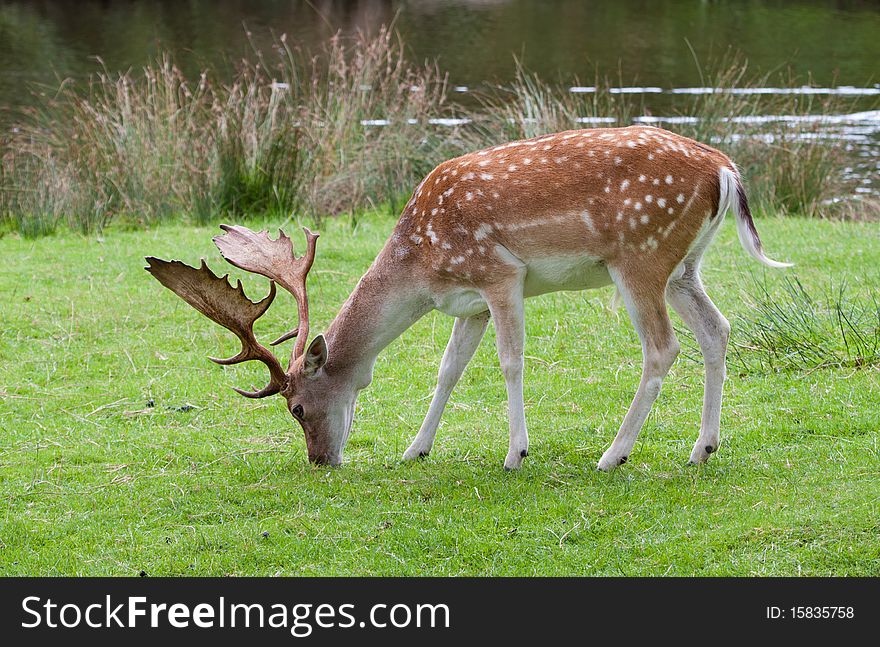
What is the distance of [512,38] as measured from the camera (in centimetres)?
2512

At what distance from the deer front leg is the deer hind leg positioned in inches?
15.0

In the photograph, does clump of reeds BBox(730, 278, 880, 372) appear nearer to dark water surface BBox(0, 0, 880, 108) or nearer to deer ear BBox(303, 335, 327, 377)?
deer ear BBox(303, 335, 327, 377)

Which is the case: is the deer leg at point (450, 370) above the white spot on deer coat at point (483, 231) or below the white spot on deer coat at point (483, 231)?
below

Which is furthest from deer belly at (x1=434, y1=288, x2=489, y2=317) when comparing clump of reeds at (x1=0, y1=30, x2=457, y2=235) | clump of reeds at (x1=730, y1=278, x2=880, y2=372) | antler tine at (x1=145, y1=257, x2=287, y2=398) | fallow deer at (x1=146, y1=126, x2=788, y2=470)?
clump of reeds at (x1=0, y1=30, x2=457, y2=235)

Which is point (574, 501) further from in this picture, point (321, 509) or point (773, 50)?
point (773, 50)

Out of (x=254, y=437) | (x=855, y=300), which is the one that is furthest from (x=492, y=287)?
(x=855, y=300)

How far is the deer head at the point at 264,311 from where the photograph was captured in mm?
5223

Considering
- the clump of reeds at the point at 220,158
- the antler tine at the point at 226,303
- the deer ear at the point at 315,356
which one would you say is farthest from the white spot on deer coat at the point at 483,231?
the clump of reeds at the point at 220,158

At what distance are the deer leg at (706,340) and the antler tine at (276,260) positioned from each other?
1698 mm

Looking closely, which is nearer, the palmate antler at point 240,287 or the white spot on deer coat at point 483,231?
the white spot on deer coat at point 483,231

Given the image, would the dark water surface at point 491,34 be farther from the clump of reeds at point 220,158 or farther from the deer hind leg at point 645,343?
the deer hind leg at point 645,343

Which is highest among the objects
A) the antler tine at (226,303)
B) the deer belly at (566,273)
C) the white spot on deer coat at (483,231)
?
the white spot on deer coat at (483,231)

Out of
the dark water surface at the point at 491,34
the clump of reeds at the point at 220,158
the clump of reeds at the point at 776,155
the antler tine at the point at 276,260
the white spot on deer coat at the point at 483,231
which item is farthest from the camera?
the dark water surface at the point at 491,34

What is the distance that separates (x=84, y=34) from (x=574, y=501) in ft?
72.9
